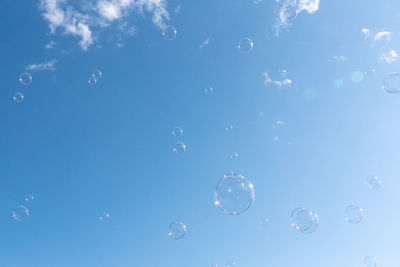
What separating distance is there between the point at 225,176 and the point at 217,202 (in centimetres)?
223

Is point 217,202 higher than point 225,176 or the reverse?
the reverse

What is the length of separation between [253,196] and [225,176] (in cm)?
267

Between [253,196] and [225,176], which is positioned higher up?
[225,176]

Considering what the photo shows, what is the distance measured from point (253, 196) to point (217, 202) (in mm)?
2920

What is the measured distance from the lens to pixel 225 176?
1964 cm

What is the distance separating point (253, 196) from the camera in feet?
62.3

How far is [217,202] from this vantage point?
18594mm
